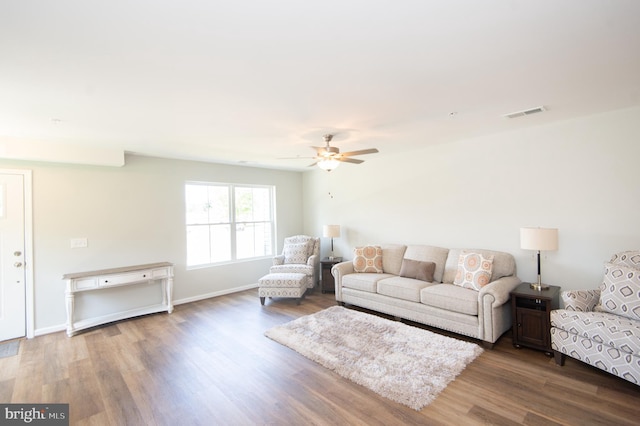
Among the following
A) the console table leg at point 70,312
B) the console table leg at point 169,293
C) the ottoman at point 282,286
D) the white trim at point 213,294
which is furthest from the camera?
the white trim at point 213,294

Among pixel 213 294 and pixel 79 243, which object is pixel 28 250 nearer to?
pixel 79 243

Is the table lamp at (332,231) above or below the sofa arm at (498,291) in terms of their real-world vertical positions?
above

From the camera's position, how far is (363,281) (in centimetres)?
462

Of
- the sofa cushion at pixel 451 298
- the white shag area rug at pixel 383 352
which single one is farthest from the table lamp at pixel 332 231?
the sofa cushion at pixel 451 298

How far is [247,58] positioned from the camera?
2.00 meters

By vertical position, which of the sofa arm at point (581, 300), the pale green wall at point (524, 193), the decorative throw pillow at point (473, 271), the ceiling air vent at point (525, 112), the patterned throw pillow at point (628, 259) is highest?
the ceiling air vent at point (525, 112)

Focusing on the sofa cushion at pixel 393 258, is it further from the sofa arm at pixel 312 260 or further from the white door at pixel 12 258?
the white door at pixel 12 258

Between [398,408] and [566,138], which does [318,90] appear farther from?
[566,138]

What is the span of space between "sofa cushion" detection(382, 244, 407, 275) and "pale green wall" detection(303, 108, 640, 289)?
0.27 meters

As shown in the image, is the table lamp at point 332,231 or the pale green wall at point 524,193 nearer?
the pale green wall at point 524,193

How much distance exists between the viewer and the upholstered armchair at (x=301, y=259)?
5656 millimetres

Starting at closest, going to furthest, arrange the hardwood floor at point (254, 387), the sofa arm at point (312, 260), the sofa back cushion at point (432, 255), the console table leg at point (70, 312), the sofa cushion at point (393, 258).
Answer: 1. the hardwood floor at point (254, 387)
2. the console table leg at point (70, 312)
3. the sofa back cushion at point (432, 255)
4. the sofa cushion at point (393, 258)
5. the sofa arm at point (312, 260)

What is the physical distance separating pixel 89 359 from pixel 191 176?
10.2 feet

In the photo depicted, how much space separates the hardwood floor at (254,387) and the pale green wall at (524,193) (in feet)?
4.29
